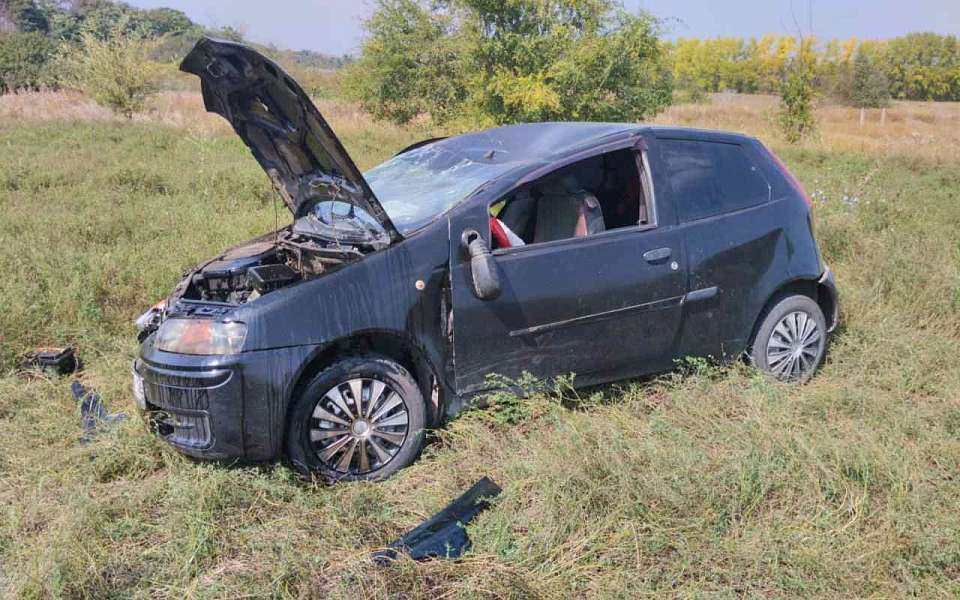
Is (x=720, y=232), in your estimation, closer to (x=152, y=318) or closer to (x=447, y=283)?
(x=447, y=283)

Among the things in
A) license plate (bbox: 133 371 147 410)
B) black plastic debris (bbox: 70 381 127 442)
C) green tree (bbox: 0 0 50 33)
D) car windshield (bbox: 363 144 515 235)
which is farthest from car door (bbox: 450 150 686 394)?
green tree (bbox: 0 0 50 33)

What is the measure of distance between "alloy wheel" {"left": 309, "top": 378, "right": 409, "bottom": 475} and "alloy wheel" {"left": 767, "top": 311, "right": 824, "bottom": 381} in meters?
2.51

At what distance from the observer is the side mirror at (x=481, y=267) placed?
3461mm

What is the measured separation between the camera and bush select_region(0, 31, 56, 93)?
A: 31.3m

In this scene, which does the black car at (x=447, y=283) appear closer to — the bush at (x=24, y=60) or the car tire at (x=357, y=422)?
the car tire at (x=357, y=422)

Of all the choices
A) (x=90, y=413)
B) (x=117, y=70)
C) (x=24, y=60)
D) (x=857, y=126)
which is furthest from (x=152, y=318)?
(x=24, y=60)

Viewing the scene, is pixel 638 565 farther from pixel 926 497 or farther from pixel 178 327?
pixel 178 327

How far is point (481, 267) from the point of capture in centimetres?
347

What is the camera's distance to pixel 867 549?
2.86 meters

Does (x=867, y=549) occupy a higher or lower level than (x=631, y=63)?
lower

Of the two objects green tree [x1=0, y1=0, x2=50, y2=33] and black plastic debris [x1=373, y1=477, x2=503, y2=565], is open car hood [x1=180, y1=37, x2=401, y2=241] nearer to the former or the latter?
black plastic debris [x1=373, y1=477, x2=503, y2=565]

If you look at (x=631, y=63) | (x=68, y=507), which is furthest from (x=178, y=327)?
(x=631, y=63)

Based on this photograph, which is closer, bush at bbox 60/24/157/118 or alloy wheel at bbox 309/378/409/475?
alloy wheel at bbox 309/378/409/475

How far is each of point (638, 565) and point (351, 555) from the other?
1120 mm
